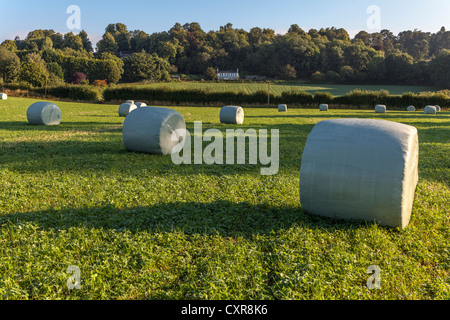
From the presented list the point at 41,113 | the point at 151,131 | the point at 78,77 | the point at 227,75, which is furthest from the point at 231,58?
the point at 151,131

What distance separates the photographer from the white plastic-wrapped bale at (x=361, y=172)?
A: 17.5 ft

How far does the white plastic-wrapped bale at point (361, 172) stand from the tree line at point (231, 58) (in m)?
88.0

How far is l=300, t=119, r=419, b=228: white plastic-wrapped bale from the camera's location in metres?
5.35

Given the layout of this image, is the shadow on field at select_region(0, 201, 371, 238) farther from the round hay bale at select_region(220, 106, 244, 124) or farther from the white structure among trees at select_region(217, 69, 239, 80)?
the white structure among trees at select_region(217, 69, 239, 80)

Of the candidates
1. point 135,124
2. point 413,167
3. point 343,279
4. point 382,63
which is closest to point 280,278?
point 343,279

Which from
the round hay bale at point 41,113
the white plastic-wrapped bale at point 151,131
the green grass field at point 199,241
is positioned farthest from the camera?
the round hay bale at point 41,113

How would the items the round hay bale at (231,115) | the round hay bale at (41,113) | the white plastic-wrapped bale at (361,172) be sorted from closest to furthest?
the white plastic-wrapped bale at (361,172) < the round hay bale at (41,113) < the round hay bale at (231,115)

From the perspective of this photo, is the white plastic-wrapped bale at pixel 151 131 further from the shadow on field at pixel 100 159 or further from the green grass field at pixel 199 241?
the green grass field at pixel 199 241

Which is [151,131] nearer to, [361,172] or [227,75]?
[361,172]

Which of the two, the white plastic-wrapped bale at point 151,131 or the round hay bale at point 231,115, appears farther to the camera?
the round hay bale at point 231,115

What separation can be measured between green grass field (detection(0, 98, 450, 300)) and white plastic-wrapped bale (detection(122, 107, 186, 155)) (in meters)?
2.96

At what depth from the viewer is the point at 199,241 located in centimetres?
512

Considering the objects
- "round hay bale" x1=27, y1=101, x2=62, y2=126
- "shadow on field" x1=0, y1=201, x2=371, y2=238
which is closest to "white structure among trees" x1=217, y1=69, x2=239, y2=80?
"round hay bale" x1=27, y1=101, x2=62, y2=126

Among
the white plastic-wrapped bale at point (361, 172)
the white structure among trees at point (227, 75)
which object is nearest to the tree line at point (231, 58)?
the white structure among trees at point (227, 75)
